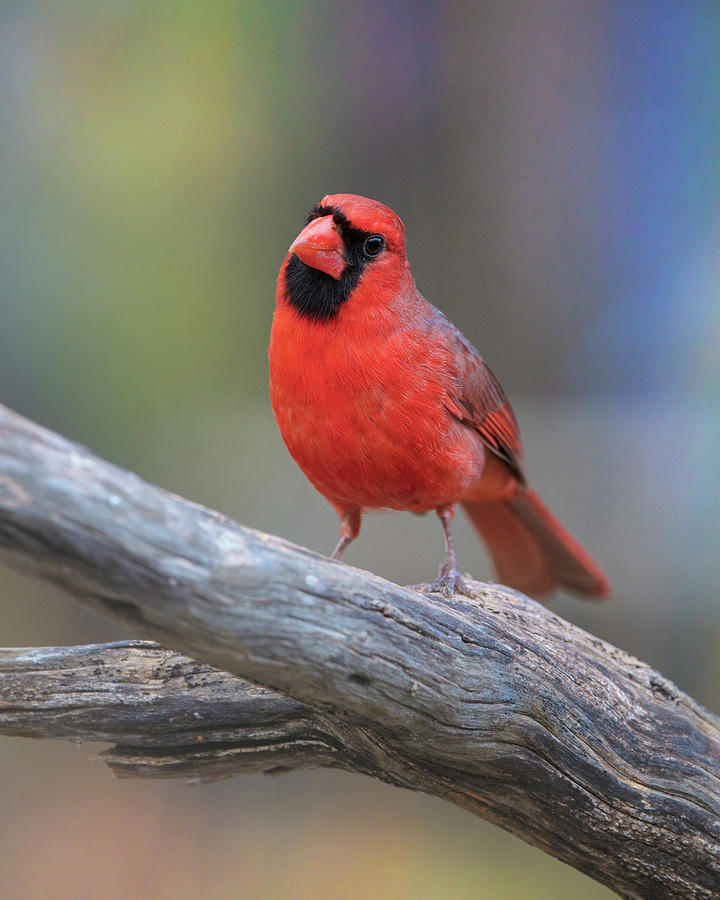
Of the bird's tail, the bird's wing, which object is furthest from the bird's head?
the bird's tail

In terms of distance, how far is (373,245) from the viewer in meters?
2.34

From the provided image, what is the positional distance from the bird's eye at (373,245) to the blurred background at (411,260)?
2157 mm

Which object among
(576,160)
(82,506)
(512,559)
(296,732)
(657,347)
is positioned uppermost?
(576,160)

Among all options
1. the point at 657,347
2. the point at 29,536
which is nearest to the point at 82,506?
the point at 29,536

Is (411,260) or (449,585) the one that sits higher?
(411,260)

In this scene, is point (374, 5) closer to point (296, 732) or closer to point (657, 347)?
point (657, 347)

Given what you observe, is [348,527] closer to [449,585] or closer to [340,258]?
[449,585]

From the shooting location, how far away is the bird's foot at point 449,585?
7.47 feet

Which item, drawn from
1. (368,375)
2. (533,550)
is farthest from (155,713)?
(533,550)

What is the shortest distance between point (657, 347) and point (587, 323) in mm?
373

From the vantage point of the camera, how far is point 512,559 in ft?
10.7

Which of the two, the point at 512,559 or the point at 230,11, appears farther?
the point at 230,11

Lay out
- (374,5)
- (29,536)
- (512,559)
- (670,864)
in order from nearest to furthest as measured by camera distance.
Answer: (29,536)
(670,864)
(512,559)
(374,5)

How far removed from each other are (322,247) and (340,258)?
0.08 meters
